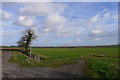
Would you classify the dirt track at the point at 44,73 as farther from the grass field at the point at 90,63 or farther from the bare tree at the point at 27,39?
the bare tree at the point at 27,39

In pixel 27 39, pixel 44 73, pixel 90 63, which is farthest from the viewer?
pixel 27 39

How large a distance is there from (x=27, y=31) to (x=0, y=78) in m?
45.5

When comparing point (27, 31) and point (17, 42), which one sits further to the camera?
point (17, 42)

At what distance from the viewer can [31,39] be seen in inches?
2226

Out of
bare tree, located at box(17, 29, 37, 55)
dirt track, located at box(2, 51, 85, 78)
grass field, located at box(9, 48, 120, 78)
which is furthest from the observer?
bare tree, located at box(17, 29, 37, 55)

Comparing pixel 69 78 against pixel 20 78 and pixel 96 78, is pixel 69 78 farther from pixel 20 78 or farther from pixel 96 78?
pixel 20 78

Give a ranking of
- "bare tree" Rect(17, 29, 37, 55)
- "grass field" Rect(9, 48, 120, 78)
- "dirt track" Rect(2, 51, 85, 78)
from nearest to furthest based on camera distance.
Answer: "grass field" Rect(9, 48, 120, 78), "dirt track" Rect(2, 51, 85, 78), "bare tree" Rect(17, 29, 37, 55)

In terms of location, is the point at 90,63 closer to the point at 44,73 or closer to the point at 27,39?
the point at 44,73

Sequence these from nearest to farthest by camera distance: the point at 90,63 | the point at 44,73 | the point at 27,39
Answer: the point at 44,73 < the point at 90,63 < the point at 27,39

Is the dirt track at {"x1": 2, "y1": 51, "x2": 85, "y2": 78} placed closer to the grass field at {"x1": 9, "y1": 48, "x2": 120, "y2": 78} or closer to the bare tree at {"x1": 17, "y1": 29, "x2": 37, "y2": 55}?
the grass field at {"x1": 9, "y1": 48, "x2": 120, "y2": 78}

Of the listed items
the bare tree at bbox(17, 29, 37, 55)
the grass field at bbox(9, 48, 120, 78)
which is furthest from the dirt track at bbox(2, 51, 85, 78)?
the bare tree at bbox(17, 29, 37, 55)

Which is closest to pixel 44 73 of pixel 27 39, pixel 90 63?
pixel 90 63

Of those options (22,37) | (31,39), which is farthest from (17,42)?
(31,39)

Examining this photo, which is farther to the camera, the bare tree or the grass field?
the bare tree
